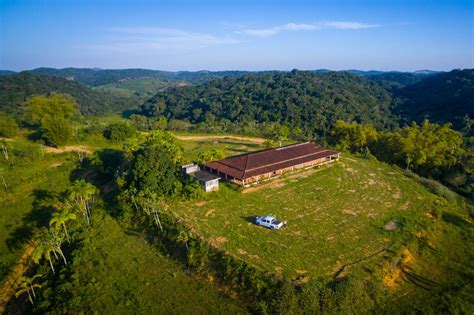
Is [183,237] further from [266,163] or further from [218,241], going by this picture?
[266,163]

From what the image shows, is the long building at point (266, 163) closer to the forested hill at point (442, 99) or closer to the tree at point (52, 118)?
the tree at point (52, 118)

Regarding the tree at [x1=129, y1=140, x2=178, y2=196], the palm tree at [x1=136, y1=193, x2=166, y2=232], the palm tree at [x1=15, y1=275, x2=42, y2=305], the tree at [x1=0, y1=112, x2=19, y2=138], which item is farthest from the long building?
the tree at [x1=0, y1=112, x2=19, y2=138]

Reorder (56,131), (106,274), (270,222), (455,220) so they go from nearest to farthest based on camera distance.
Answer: (106,274)
(270,222)
(455,220)
(56,131)

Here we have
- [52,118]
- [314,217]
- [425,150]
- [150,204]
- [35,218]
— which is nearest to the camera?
[150,204]

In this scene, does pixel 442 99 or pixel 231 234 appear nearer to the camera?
pixel 231 234

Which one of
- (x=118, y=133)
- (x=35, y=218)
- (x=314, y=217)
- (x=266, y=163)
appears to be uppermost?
(x=118, y=133)

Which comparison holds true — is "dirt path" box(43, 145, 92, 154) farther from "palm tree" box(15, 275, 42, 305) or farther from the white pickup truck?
the white pickup truck

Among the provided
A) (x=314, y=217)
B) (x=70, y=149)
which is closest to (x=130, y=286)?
(x=314, y=217)
